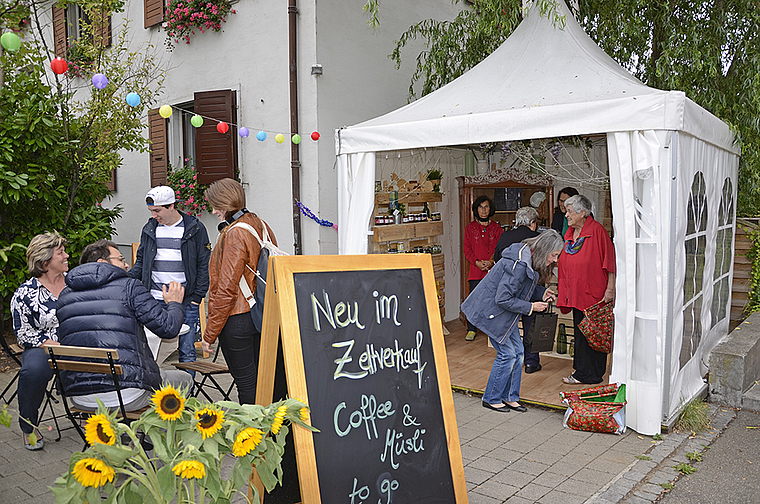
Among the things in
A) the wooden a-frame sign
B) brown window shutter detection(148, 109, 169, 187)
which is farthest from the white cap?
brown window shutter detection(148, 109, 169, 187)

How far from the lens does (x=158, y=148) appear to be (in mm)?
9086

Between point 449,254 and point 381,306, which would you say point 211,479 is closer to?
point 381,306

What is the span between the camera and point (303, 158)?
24.6 feet

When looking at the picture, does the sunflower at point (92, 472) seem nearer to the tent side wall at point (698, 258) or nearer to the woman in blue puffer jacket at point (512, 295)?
the woman in blue puffer jacket at point (512, 295)

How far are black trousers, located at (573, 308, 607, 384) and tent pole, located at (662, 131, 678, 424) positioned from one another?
1.09 meters

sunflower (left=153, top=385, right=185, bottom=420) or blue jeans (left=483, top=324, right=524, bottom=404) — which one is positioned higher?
sunflower (left=153, top=385, right=185, bottom=420)

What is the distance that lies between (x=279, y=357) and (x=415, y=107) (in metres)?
3.68

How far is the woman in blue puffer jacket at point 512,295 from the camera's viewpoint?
15.3ft

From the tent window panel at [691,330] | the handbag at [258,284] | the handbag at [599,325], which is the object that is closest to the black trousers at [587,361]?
the handbag at [599,325]

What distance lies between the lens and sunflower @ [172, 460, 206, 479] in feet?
5.64

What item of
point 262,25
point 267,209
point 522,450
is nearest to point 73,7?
point 262,25

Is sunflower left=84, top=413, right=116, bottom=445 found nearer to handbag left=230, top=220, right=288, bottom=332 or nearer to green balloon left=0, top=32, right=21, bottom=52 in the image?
handbag left=230, top=220, right=288, bottom=332

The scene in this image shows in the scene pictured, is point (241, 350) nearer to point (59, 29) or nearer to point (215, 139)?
point (215, 139)

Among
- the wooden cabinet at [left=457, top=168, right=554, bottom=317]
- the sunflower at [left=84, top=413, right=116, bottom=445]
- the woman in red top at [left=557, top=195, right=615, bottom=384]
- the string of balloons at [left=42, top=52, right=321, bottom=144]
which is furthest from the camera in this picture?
the wooden cabinet at [left=457, top=168, right=554, bottom=317]
